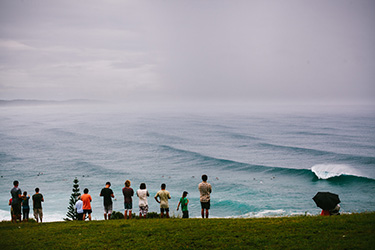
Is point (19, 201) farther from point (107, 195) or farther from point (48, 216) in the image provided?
point (48, 216)

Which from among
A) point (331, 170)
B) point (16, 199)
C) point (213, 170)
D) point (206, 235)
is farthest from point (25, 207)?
point (331, 170)

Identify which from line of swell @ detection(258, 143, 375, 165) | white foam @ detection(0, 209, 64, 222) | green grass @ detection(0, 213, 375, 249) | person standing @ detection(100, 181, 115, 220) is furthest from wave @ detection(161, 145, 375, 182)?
person standing @ detection(100, 181, 115, 220)

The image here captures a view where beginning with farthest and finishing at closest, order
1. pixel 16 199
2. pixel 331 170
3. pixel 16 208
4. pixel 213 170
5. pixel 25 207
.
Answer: pixel 213 170
pixel 331 170
pixel 25 207
pixel 16 208
pixel 16 199

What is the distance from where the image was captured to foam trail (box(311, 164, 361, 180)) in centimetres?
4637

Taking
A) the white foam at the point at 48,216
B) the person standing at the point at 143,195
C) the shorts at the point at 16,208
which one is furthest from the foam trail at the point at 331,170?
the shorts at the point at 16,208

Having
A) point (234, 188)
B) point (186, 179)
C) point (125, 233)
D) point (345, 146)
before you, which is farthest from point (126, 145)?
point (125, 233)

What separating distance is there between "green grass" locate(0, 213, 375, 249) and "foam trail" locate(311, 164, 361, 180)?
3639 cm

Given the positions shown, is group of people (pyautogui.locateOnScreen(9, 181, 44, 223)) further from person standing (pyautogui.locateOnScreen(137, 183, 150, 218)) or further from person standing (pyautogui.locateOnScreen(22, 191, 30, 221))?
person standing (pyautogui.locateOnScreen(137, 183, 150, 218))

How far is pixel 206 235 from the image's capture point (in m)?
11.8

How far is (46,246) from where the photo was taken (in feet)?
37.7

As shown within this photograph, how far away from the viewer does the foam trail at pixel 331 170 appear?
4637cm

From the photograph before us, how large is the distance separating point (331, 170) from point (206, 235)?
1691 inches

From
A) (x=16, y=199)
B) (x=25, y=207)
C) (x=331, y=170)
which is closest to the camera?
(x=16, y=199)

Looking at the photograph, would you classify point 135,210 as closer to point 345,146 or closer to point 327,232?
point 327,232
